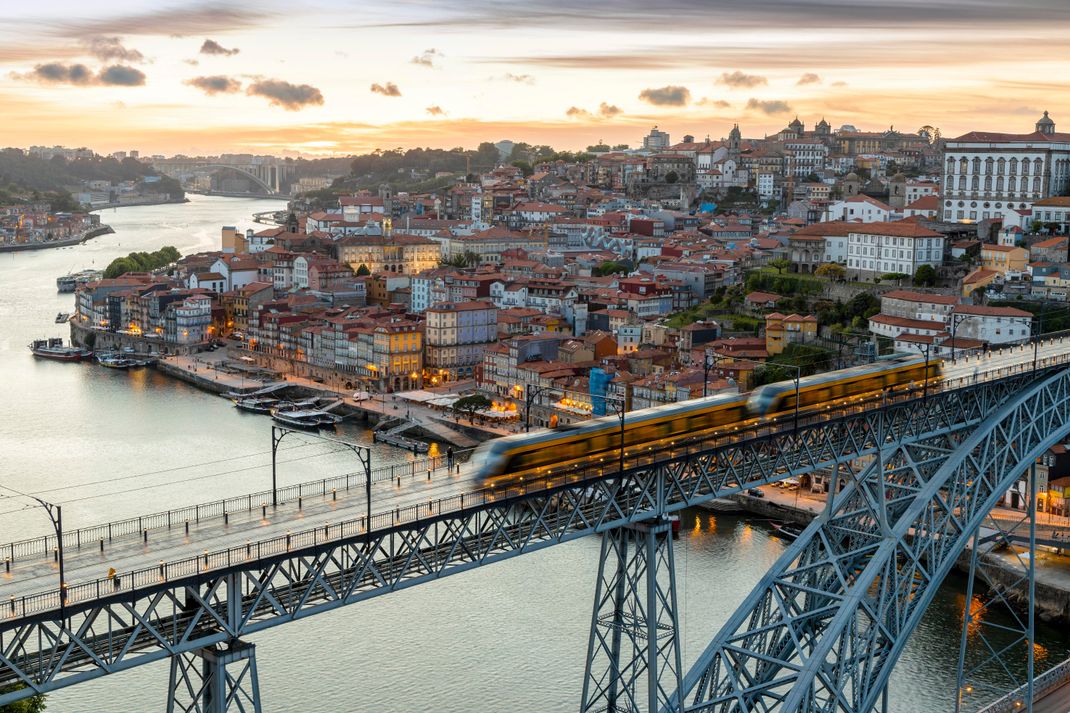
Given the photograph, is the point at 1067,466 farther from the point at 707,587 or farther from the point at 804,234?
the point at 804,234

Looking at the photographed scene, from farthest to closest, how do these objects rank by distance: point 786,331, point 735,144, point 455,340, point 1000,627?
point 735,144 < point 455,340 < point 786,331 < point 1000,627

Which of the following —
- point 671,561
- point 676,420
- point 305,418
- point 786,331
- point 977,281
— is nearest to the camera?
point 671,561

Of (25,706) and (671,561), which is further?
(25,706)

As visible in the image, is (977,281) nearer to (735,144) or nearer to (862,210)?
(862,210)

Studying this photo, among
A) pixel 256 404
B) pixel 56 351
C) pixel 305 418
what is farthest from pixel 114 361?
pixel 305 418

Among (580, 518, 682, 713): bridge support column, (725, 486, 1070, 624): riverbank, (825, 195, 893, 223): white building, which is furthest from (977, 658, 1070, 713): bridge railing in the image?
(825, 195, 893, 223): white building
